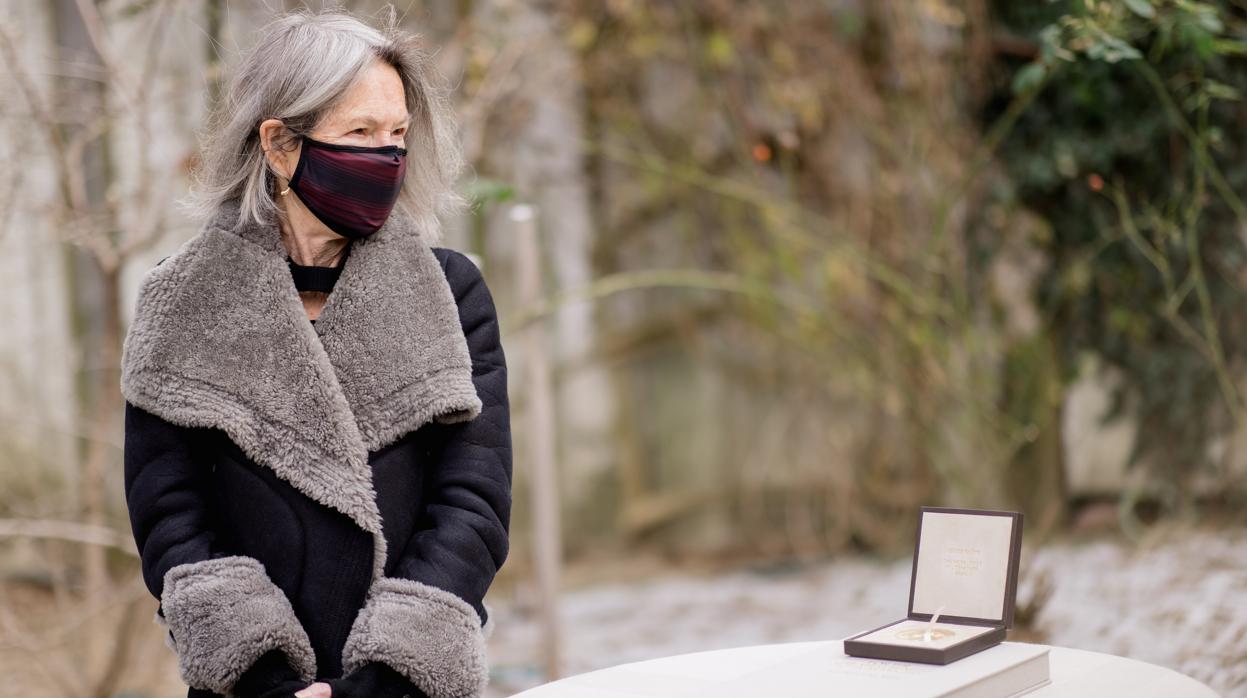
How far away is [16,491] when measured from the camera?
418cm

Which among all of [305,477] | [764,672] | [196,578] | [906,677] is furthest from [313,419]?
[906,677]

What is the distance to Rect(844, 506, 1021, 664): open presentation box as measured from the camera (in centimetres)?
149

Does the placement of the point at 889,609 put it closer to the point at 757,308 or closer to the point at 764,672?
the point at 757,308

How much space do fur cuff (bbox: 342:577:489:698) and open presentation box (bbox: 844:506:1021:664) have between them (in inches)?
17.5

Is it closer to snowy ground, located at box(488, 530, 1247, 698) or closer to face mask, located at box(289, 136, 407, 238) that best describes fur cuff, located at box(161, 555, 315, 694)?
face mask, located at box(289, 136, 407, 238)

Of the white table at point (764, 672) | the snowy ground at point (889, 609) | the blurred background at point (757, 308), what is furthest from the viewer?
the blurred background at point (757, 308)

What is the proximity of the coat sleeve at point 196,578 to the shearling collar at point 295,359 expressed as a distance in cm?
5

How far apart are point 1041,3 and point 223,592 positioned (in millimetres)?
3433

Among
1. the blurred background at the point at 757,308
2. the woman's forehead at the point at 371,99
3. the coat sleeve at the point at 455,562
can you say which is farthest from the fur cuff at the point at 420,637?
the blurred background at the point at 757,308

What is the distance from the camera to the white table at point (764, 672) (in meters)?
1.45

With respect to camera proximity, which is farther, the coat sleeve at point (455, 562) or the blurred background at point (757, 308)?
the blurred background at point (757, 308)

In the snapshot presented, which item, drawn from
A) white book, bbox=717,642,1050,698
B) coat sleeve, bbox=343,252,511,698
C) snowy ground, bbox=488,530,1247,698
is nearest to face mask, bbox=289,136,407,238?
coat sleeve, bbox=343,252,511,698

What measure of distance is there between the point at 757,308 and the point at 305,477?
3.96m

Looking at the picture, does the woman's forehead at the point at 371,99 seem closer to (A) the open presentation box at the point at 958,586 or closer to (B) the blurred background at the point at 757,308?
(A) the open presentation box at the point at 958,586
